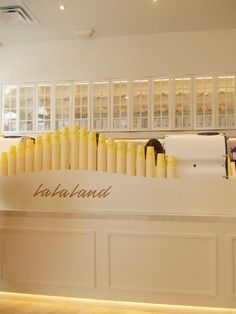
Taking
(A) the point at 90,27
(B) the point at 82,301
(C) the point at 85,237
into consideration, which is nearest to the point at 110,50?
(A) the point at 90,27

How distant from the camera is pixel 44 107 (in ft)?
15.3

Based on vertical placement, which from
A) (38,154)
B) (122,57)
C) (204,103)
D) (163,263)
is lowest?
(163,263)

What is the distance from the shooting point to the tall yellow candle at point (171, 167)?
87.6 inches

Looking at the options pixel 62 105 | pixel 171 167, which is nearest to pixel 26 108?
pixel 62 105

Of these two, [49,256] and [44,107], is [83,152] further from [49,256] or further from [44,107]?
[44,107]

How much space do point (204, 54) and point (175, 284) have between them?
3091 mm

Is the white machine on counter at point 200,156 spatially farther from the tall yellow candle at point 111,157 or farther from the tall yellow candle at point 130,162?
Answer: the tall yellow candle at point 111,157

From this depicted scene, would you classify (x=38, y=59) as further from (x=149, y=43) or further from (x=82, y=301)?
(x=82, y=301)

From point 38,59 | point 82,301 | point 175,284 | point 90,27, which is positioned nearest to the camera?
point 175,284

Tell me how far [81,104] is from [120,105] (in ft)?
1.81

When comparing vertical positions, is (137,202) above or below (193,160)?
below

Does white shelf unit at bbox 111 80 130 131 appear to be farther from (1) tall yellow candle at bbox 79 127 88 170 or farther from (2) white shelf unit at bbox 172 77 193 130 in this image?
(1) tall yellow candle at bbox 79 127 88 170

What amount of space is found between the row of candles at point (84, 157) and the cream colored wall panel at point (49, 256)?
460mm

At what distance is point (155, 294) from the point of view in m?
2.14
